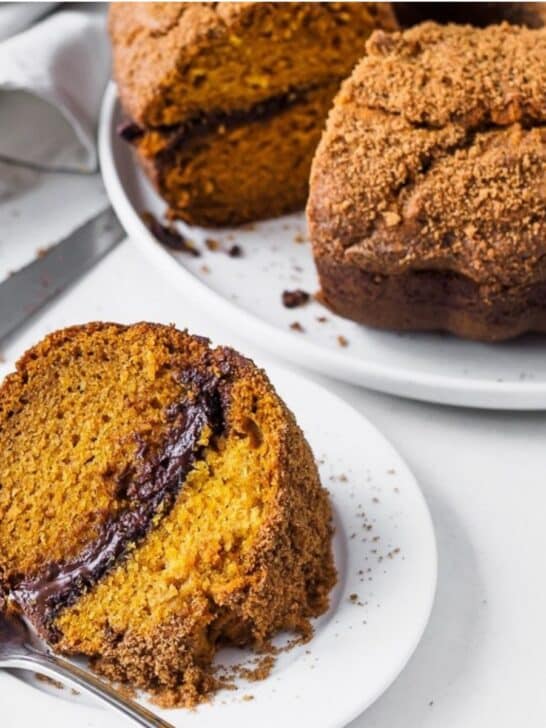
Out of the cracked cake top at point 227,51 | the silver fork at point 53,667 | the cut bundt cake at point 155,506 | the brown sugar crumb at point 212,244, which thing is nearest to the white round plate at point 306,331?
the brown sugar crumb at point 212,244

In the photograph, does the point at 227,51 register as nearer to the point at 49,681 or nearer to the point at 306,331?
the point at 306,331

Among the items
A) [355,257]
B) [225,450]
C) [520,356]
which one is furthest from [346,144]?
[225,450]

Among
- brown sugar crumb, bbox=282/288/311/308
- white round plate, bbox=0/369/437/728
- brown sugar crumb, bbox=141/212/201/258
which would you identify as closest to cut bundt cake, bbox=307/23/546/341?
brown sugar crumb, bbox=282/288/311/308

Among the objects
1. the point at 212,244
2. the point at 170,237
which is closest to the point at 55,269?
the point at 170,237

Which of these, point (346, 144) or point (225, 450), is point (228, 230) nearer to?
point (346, 144)

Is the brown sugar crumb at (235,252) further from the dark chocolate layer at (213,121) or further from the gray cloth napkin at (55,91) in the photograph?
the gray cloth napkin at (55,91)
